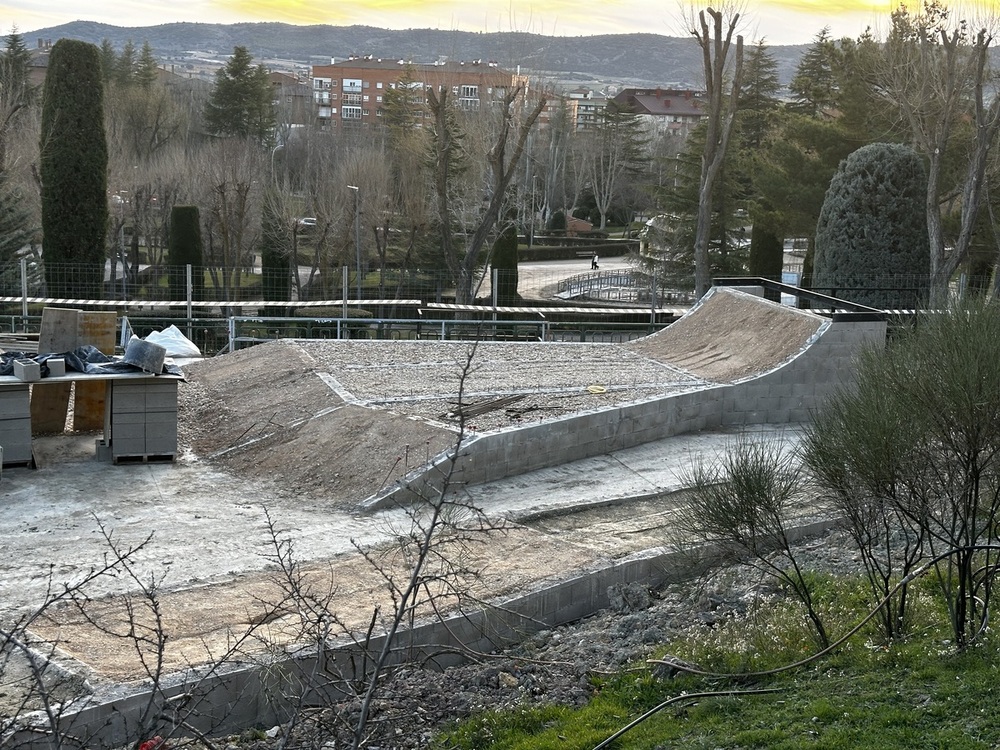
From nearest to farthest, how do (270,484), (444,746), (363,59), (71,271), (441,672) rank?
(444,746) < (441,672) < (270,484) < (71,271) < (363,59)

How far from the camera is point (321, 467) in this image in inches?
457

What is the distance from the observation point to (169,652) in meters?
6.86

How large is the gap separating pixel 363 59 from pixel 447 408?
127m

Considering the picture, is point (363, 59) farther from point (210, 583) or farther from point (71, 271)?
point (210, 583)

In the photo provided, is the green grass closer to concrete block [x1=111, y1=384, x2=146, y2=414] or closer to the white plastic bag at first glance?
concrete block [x1=111, y1=384, x2=146, y2=414]

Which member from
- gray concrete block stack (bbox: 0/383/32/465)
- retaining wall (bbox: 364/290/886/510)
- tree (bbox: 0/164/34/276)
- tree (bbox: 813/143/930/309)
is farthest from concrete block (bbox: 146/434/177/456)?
tree (bbox: 0/164/34/276)

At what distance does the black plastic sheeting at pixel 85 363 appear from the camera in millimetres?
11109

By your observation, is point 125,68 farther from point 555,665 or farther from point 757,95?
point 555,665

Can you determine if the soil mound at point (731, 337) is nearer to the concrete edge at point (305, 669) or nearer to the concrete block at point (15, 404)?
the concrete edge at point (305, 669)

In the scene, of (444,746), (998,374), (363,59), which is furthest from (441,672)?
(363,59)

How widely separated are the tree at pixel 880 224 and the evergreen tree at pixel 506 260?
9672mm

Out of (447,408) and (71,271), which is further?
(71,271)

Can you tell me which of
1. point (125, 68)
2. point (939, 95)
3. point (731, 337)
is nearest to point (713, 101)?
point (939, 95)

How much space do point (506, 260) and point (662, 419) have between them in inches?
715
